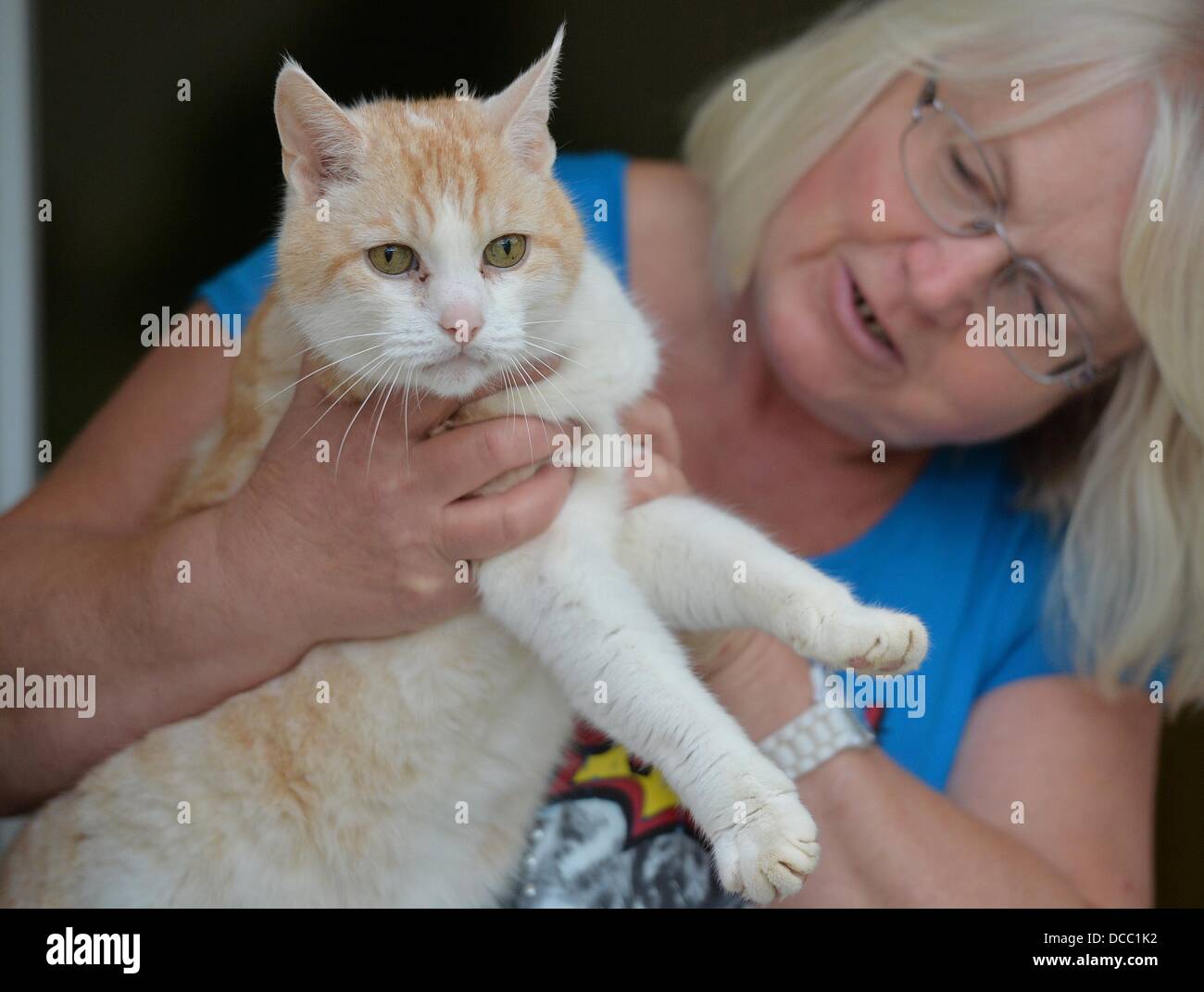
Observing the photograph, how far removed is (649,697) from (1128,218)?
2.63 ft

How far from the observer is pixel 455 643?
3.34 ft

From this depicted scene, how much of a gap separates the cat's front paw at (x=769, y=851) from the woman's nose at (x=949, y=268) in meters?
0.63

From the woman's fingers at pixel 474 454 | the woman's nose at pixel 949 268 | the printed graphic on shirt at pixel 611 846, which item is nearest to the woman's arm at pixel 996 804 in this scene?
the printed graphic on shirt at pixel 611 846

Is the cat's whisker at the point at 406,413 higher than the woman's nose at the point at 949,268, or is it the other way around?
the woman's nose at the point at 949,268

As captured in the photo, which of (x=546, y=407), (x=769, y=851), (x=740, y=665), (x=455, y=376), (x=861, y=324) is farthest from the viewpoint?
(x=861, y=324)

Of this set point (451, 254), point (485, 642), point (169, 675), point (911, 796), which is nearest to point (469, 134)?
point (451, 254)

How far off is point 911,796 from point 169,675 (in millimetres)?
798

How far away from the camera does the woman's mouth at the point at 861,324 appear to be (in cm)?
124

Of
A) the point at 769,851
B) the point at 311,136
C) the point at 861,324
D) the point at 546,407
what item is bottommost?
the point at 769,851

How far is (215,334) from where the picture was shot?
125cm

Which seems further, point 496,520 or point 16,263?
point 16,263

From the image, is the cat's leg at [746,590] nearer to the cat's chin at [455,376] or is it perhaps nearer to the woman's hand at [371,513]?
the woman's hand at [371,513]

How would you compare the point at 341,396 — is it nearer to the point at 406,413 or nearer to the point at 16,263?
the point at 406,413

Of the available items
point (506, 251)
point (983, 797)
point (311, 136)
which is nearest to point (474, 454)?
point (506, 251)
